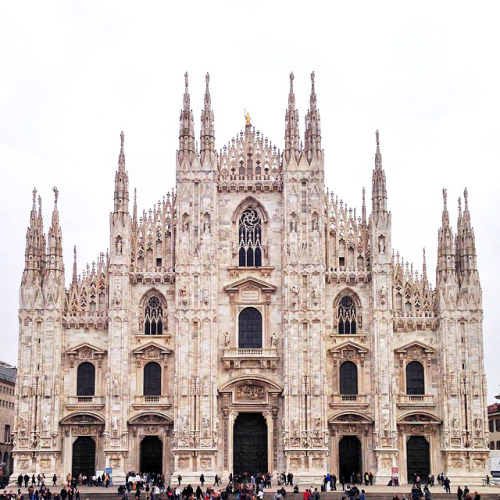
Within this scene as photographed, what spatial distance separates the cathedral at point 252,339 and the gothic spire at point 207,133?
13 cm

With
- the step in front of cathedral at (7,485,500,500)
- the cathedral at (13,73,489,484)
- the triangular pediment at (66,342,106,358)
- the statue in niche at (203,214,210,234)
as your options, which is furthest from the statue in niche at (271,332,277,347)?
the triangular pediment at (66,342,106,358)

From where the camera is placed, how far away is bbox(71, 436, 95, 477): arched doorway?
198ft

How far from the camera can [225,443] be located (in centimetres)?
6003

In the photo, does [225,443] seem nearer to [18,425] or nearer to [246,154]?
[18,425]

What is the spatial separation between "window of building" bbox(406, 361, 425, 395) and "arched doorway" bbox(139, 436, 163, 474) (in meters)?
15.8

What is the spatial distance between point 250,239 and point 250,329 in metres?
5.83

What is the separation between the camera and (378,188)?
62.1 metres

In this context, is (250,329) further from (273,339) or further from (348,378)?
(348,378)

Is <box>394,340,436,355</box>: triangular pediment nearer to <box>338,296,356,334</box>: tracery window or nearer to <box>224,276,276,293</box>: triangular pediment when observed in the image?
<box>338,296,356,334</box>: tracery window

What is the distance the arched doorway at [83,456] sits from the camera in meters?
60.2

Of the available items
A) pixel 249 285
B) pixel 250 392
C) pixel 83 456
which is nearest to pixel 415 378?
pixel 250 392

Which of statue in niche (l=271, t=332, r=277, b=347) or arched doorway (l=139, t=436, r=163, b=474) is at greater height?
statue in niche (l=271, t=332, r=277, b=347)

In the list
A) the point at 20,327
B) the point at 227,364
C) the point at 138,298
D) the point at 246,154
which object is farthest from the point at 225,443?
the point at 246,154

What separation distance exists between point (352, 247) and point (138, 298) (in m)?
14.0
